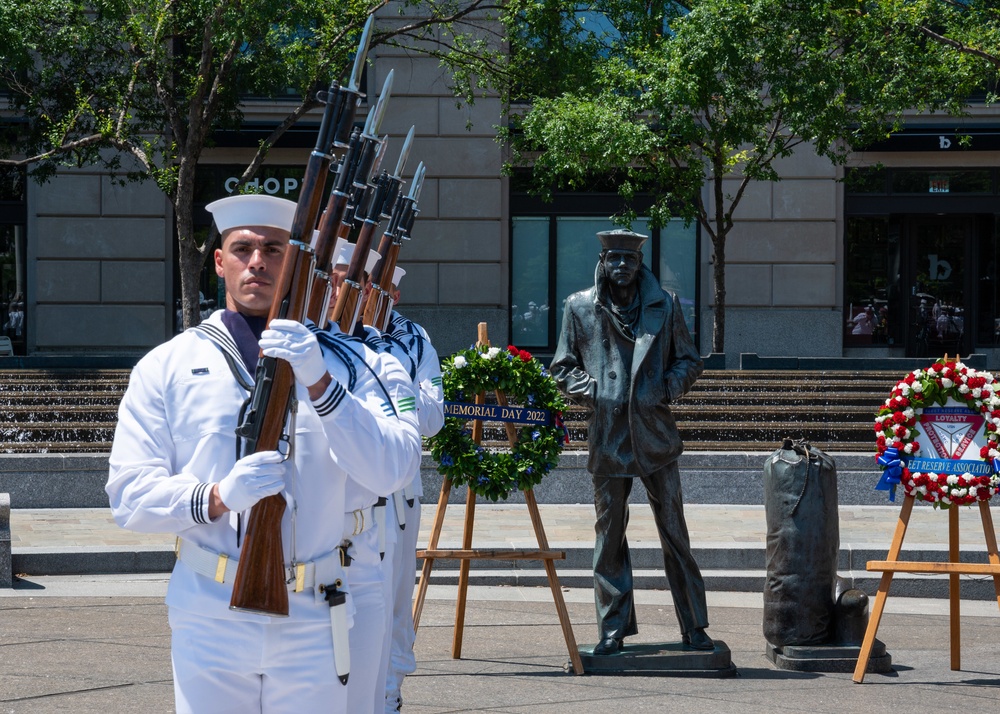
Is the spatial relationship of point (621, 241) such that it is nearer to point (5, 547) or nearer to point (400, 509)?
point (400, 509)

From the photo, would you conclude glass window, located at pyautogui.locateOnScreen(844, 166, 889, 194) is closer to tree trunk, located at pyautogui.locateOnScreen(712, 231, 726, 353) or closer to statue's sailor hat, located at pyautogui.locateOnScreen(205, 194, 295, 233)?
tree trunk, located at pyautogui.locateOnScreen(712, 231, 726, 353)

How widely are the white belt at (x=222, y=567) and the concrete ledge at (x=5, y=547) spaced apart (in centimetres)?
653

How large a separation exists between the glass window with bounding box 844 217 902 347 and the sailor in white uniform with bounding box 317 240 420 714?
22887 mm

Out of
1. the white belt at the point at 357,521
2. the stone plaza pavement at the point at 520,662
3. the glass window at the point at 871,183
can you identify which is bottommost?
the stone plaza pavement at the point at 520,662

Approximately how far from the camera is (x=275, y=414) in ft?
10.4

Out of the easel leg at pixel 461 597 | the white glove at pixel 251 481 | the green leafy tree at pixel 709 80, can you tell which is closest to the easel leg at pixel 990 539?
the easel leg at pixel 461 597

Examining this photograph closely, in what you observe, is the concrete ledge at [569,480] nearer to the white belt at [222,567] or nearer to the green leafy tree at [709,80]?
the green leafy tree at [709,80]

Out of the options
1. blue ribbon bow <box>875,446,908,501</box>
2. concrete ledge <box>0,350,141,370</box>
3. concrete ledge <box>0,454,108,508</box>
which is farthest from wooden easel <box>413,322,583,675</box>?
concrete ledge <box>0,350,141,370</box>

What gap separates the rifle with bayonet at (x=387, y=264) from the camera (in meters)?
6.29

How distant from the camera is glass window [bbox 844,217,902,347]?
25.5 m

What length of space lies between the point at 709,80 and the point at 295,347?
1636 cm

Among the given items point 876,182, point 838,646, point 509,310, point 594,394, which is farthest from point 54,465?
point 876,182

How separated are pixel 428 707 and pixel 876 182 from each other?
2105 centimetres

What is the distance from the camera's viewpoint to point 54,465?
12891mm
